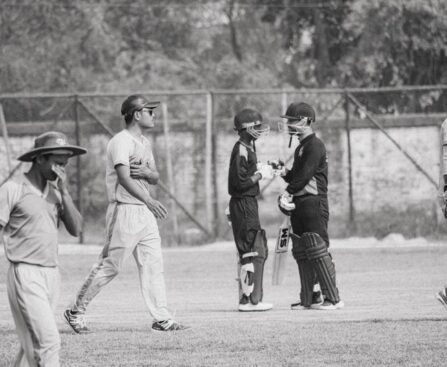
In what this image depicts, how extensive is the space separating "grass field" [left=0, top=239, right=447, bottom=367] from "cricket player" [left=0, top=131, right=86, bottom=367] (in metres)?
1.61

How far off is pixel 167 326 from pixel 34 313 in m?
3.23

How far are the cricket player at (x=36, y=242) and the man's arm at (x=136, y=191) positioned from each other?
2.91m

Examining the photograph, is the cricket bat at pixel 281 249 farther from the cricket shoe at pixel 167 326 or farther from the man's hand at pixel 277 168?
the cricket shoe at pixel 167 326

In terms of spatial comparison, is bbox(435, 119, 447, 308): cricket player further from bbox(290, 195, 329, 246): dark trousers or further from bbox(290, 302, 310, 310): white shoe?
bbox(290, 302, 310, 310): white shoe

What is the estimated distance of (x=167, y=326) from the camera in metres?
10.3

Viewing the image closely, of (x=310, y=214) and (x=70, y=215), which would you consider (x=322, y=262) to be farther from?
(x=70, y=215)

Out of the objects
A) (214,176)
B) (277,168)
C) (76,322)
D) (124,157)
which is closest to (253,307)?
(277,168)

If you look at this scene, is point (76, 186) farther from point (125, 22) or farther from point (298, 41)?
point (298, 41)

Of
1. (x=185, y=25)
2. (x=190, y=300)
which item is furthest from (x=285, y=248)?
(x=185, y=25)

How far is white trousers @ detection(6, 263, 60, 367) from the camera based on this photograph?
280 inches

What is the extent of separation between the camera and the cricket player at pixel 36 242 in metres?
7.13

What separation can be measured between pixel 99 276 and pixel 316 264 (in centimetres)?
240

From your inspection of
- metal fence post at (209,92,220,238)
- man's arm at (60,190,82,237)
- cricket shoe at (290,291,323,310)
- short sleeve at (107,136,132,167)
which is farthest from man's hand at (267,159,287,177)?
metal fence post at (209,92,220,238)

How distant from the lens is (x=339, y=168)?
22.7m
